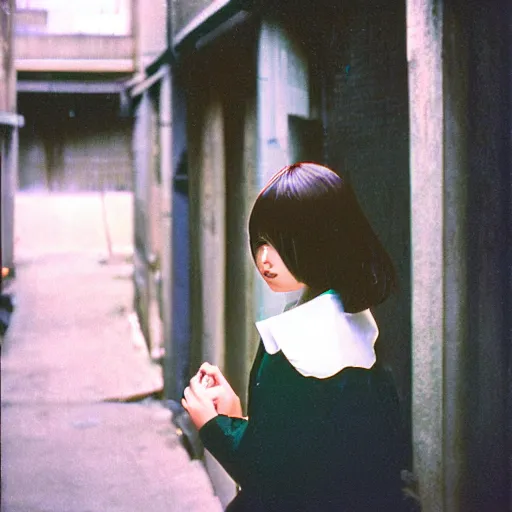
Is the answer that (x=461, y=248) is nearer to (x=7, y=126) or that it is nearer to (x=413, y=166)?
(x=413, y=166)

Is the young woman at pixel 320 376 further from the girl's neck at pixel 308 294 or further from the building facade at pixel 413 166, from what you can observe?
the building facade at pixel 413 166

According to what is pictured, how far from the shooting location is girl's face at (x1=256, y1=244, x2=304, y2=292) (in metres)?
2.28

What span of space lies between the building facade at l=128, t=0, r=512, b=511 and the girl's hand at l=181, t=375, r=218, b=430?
97 centimetres

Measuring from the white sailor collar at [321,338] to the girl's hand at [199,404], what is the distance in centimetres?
31

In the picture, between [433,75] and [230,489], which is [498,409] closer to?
[433,75]

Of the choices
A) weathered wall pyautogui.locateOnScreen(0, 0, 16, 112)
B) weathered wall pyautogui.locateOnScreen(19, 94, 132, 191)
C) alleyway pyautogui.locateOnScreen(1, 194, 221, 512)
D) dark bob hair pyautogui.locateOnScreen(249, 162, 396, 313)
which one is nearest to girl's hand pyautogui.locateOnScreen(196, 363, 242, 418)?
dark bob hair pyautogui.locateOnScreen(249, 162, 396, 313)

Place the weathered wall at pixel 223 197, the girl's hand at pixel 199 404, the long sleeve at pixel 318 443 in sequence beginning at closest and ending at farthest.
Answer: the long sleeve at pixel 318 443 → the girl's hand at pixel 199 404 → the weathered wall at pixel 223 197

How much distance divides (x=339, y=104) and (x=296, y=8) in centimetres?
68

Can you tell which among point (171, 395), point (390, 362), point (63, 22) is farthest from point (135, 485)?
point (63, 22)

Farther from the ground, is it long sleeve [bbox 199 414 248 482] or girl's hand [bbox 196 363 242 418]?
girl's hand [bbox 196 363 242 418]

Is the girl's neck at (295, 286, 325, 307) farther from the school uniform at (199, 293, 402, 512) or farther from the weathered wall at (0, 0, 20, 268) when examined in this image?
the weathered wall at (0, 0, 20, 268)

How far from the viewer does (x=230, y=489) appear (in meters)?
5.39

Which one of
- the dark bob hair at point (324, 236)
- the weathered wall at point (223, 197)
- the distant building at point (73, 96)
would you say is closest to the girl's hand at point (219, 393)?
the dark bob hair at point (324, 236)

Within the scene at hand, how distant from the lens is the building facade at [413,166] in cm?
288
